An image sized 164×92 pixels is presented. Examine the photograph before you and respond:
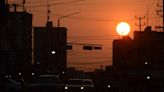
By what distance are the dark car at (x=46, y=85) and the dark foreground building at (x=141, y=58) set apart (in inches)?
2437

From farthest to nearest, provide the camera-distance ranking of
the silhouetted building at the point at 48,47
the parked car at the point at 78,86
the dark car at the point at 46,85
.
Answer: the silhouetted building at the point at 48,47
the parked car at the point at 78,86
the dark car at the point at 46,85

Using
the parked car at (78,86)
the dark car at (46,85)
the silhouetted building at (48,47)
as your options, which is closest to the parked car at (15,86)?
the parked car at (78,86)

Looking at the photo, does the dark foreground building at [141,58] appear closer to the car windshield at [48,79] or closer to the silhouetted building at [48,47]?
the silhouetted building at [48,47]

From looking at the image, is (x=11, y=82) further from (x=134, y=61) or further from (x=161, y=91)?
(x=134, y=61)

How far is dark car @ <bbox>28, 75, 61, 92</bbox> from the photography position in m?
38.6

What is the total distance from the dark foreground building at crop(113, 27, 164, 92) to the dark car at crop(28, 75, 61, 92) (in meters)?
61.9

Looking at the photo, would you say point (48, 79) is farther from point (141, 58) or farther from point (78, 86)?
point (141, 58)

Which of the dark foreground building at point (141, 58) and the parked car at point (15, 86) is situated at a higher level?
the parked car at point (15, 86)

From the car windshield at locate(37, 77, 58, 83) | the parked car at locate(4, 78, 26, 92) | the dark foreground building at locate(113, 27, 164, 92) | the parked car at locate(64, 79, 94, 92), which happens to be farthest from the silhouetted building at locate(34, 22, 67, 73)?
the car windshield at locate(37, 77, 58, 83)

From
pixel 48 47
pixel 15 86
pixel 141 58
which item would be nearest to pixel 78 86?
pixel 15 86

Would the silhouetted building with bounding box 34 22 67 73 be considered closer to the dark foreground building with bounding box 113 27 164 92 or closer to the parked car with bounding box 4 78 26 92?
the dark foreground building with bounding box 113 27 164 92

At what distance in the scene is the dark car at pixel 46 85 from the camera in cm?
3862

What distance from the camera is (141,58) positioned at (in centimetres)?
14462

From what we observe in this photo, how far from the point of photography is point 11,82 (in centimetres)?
4669
